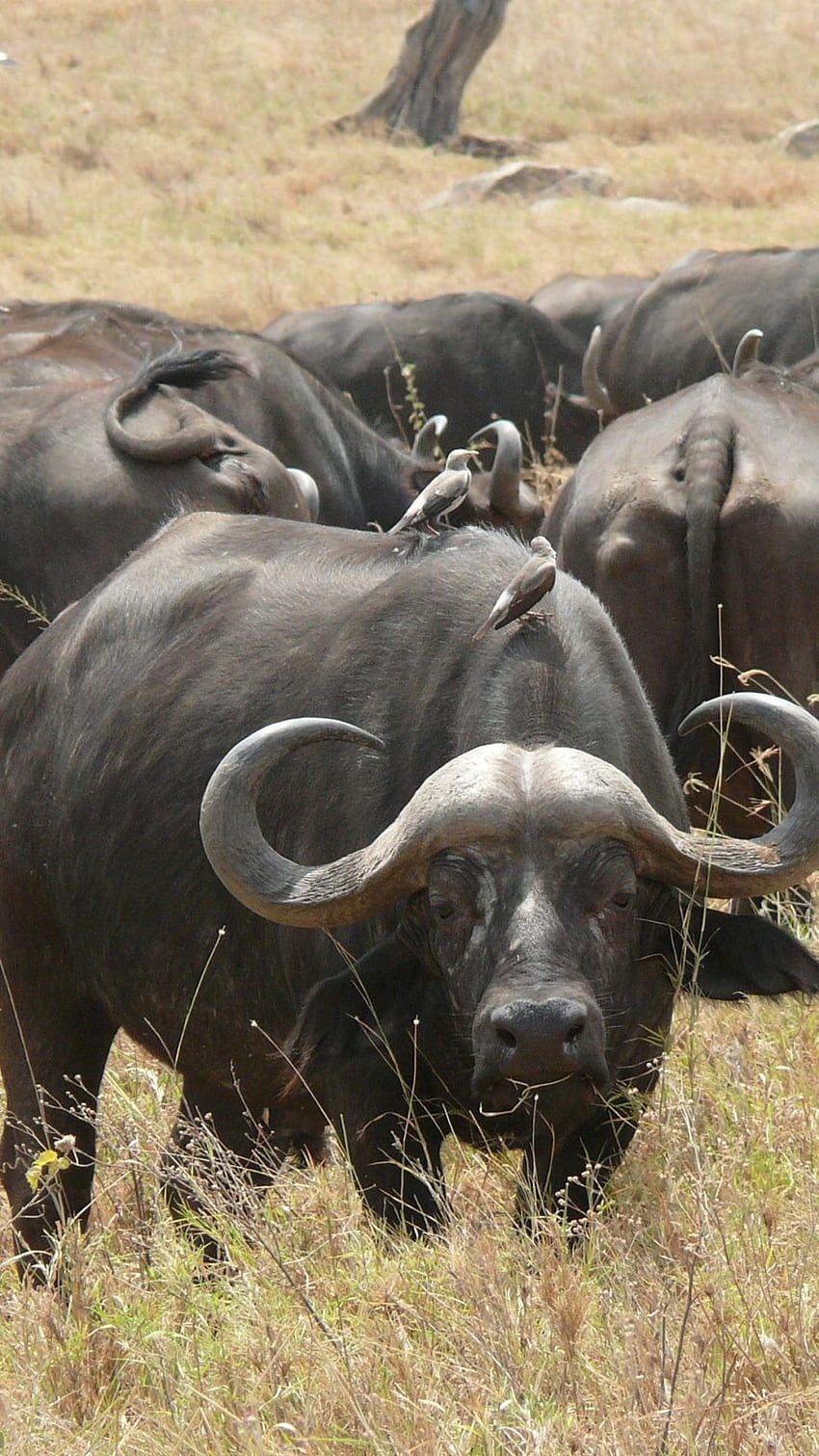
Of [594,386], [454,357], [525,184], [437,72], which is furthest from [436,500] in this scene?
[437,72]

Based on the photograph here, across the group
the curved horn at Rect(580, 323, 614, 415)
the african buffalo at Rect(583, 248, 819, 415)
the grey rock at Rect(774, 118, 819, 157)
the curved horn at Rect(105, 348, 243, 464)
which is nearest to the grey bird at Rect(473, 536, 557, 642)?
the curved horn at Rect(105, 348, 243, 464)

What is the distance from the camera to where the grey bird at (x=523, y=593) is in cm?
369

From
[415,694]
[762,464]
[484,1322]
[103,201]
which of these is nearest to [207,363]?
[762,464]

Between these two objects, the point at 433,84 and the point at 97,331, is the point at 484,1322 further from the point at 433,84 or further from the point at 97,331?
the point at 433,84

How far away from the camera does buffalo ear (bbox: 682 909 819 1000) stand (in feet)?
12.1

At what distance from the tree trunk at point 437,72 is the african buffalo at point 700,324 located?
68.6 feet

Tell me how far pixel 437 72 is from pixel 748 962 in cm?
3477

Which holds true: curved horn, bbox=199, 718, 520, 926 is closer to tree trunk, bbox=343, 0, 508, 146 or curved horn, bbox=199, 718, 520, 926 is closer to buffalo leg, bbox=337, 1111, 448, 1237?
buffalo leg, bbox=337, 1111, 448, 1237

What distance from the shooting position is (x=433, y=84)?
3600cm

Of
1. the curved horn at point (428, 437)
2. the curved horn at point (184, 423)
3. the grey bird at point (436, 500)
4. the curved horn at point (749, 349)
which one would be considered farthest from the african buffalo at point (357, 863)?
the curved horn at point (428, 437)

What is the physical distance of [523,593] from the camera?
370 centimetres

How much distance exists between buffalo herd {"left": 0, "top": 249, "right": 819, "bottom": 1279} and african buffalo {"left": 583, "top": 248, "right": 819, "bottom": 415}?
8163 mm

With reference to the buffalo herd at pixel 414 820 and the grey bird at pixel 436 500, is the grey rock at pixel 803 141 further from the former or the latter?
the grey bird at pixel 436 500

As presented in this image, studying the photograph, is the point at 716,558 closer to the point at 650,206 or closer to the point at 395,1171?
the point at 395,1171
